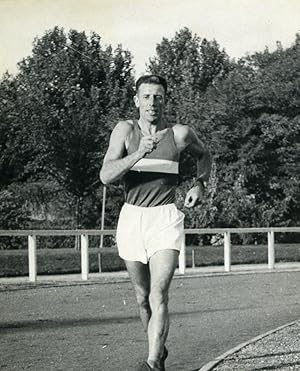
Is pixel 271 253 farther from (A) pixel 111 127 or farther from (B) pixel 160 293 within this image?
(B) pixel 160 293

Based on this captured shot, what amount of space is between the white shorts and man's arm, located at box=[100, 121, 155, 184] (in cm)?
33

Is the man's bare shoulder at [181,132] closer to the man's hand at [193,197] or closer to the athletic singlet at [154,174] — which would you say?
the athletic singlet at [154,174]

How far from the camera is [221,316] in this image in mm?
11328

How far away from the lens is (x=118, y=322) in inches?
414

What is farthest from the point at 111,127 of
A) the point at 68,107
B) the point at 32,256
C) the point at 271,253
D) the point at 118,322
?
the point at 118,322

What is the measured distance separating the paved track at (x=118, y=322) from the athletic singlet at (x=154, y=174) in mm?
1472

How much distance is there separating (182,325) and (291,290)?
6291 millimetres

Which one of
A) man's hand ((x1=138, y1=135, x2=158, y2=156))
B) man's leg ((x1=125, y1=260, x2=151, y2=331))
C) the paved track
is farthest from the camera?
the paved track

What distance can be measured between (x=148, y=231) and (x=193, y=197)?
1.25 feet

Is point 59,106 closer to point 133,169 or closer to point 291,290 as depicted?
point 291,290

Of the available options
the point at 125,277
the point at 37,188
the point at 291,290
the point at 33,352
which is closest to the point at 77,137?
the point at 37,188

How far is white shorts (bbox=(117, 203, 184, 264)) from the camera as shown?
20.0 feet

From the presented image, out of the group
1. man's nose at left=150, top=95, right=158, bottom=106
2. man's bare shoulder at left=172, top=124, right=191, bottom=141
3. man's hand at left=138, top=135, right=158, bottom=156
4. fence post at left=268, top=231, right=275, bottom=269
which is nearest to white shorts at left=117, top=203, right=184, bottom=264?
man's bare shoulder at left=172, top=124, right=191, bottom=141

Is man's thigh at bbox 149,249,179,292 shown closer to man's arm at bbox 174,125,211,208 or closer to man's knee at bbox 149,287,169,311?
man's knee at bbox 149,287,169,311
